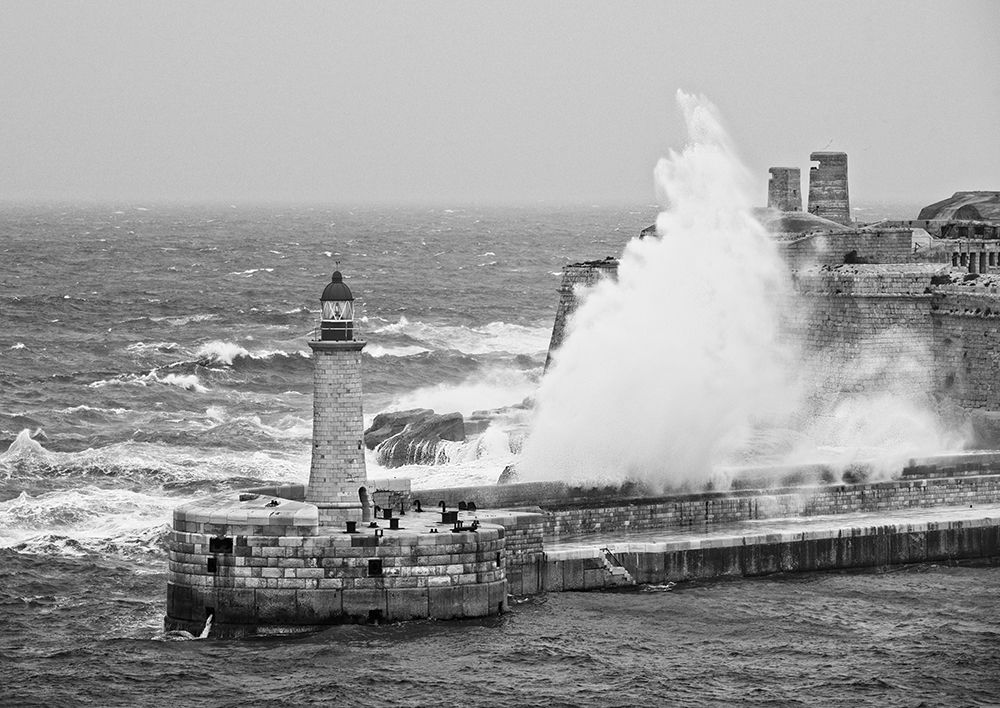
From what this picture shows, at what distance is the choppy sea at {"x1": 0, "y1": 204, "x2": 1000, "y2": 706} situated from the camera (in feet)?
76.6

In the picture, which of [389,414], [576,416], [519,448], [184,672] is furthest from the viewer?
[389,414]

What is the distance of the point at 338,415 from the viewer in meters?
26.1

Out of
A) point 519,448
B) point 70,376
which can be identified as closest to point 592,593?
point 519,448

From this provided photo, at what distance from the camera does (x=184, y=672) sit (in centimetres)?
2347

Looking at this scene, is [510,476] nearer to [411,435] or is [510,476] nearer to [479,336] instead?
[411,435]

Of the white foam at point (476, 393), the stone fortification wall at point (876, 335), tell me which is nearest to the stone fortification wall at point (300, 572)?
the stone fortification wall at point (876, 335)

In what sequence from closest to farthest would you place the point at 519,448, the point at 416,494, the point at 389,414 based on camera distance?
the point at 416,494 < the point at 519,448 < the point at 389,414

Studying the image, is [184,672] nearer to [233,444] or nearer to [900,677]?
[900,677]

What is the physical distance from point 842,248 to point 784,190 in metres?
7.26

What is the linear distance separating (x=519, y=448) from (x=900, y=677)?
46.7 feet

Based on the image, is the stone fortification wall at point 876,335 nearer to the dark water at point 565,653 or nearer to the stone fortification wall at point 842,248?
the stone fortification wall at point 842,248

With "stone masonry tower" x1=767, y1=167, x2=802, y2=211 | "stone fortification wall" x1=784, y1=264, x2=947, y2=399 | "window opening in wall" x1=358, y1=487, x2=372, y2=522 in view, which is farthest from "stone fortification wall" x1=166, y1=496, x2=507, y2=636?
"stone masonry tower" x1=767, y1=167, x2=802, y2=211

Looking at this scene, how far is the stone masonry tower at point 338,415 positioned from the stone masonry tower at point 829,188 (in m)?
25.5

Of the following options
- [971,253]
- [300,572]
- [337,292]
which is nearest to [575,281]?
[971,253]
